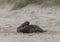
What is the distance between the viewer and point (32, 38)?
978 centimetres

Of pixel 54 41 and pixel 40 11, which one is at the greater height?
pixel 40 11

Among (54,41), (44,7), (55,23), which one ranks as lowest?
(54,41)

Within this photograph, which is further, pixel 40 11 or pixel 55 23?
pixel 40 11

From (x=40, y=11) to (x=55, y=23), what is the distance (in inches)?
155

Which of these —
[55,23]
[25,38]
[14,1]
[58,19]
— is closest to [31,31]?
[25,38]

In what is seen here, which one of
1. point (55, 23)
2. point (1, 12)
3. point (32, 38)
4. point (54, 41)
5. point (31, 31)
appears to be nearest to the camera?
point (54, 41)

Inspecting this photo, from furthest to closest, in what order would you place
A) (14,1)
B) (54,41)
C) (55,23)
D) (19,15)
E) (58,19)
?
1. (14,1)
2. (19,15)
3. (58,19)
4. (55,23)
5. (54,41)

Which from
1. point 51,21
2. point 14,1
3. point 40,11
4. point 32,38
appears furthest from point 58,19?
point 14,1

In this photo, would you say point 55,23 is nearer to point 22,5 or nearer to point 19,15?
point 19,15

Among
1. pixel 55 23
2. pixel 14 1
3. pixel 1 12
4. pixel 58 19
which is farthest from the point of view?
pixel 14 1

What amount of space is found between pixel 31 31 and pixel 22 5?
9045 millimetres

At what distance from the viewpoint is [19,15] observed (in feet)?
55.9

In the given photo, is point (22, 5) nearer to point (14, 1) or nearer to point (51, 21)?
point (14, 1)

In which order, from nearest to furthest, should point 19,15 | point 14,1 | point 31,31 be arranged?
point 31,31, point 19,15, point 14,1
